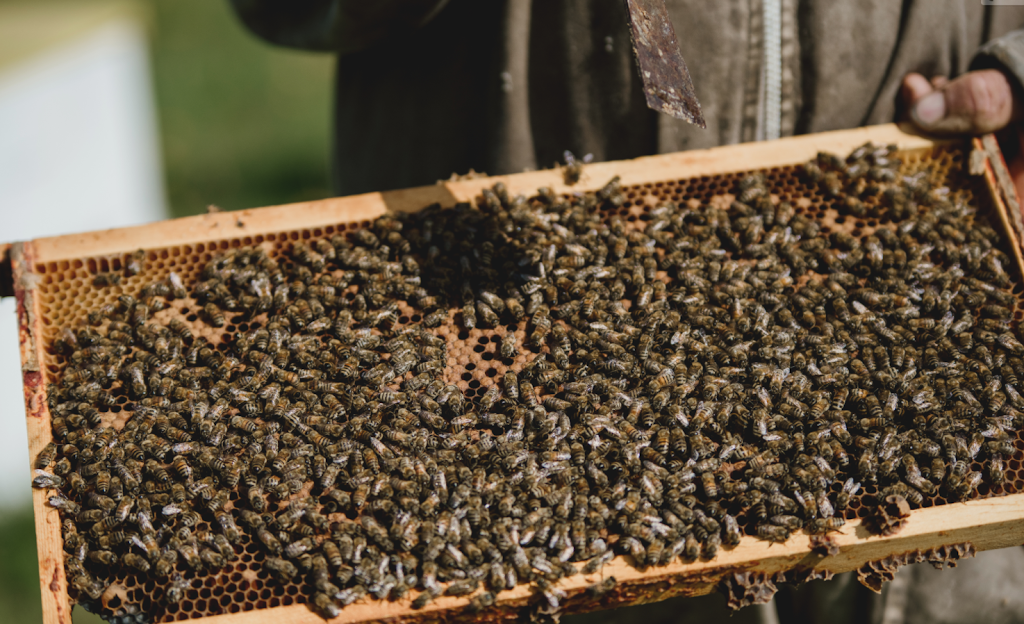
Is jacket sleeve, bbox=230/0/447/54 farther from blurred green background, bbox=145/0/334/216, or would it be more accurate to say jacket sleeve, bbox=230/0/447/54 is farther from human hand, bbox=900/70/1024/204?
blurred green background, bbox=145/0/334/216

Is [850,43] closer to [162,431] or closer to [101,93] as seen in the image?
[162,431]

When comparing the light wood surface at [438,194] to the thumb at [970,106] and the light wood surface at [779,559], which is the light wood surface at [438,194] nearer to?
the thumb at [970,106]

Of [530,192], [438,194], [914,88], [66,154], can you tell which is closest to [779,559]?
[530,192]

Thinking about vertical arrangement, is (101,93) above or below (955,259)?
above

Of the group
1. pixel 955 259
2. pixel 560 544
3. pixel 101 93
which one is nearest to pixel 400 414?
pixel 560 544

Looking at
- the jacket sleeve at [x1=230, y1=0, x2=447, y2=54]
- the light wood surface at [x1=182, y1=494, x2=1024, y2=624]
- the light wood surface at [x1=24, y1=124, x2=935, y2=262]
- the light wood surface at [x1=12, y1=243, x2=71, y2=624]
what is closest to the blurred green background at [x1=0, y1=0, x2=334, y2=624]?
the jacket sleeve at [x1=230, y1=0, x2=447, y2=54]

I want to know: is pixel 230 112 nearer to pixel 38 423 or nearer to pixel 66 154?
pixel 66 154

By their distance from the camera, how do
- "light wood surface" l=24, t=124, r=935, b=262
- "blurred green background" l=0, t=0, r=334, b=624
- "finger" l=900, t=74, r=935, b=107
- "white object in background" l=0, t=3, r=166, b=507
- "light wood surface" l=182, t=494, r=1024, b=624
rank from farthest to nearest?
"blurred green background" l=0, t=0, r=334, b=624
"white object in background" l=0, t=3, r=166, b=507
"finger" l=900, t=74, r=935, b=107
"light wood surface" l=24, t=124, r=935, b=262
"light wood surface" l=182, t=494, r=1024, b=624
